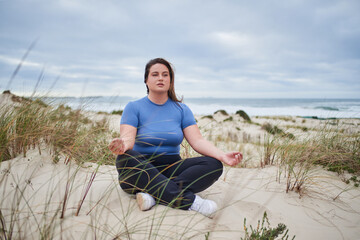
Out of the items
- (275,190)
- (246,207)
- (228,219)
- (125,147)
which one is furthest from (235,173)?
(125,147)

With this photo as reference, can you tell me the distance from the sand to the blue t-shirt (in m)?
0.52

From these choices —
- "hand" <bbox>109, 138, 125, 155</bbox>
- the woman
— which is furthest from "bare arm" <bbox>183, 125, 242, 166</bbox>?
"hand" <bbox>109, 138, 125, 155</bbox>

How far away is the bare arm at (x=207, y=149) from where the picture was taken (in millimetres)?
2263

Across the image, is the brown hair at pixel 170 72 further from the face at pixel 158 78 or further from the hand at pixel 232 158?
the hand at pixel 232 158

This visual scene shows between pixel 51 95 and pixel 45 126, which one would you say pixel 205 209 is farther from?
pixel 51 95

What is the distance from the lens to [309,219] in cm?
226

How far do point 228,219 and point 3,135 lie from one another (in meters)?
2.39

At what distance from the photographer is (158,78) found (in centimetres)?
252

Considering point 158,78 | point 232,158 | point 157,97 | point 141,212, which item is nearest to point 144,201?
point 141,212

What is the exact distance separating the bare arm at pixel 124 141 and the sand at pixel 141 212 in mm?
203

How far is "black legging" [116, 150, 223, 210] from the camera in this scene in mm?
2135

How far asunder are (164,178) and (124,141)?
519 mm

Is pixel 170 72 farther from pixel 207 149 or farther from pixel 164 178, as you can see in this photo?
pixel 164 178

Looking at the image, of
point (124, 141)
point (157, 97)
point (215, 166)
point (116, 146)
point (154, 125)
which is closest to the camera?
point (116, 146)
